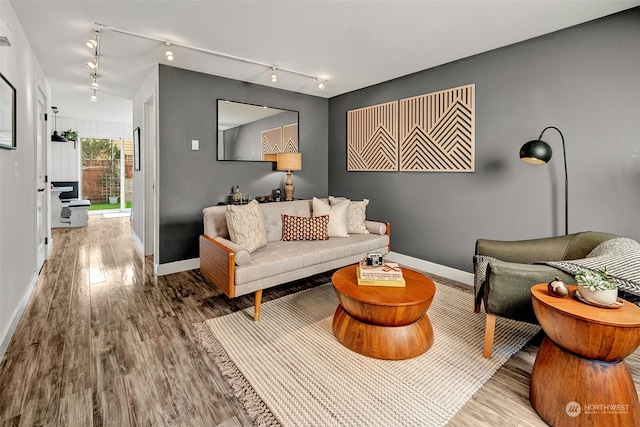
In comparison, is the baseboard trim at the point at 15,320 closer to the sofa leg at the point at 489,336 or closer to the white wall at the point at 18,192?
the white wall at the point at 18,192

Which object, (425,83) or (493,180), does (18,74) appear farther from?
(493,180)

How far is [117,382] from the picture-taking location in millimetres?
1869

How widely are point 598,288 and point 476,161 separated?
7.08 ft

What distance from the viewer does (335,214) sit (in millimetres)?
3822

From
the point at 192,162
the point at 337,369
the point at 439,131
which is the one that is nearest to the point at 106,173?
the point at 192,162

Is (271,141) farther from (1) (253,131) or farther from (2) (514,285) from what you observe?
(2) (514,285)

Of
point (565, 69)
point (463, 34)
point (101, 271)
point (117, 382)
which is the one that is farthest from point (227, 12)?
point (101, 271)

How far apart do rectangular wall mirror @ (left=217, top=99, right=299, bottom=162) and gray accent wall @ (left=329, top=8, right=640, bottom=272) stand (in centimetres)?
160

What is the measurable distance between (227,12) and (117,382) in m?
2.68

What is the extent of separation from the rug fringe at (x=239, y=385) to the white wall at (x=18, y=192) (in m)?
1.32

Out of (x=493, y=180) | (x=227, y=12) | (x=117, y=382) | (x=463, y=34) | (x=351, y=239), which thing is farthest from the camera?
(x=351, y=239)

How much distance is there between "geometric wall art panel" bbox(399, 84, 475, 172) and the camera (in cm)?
352

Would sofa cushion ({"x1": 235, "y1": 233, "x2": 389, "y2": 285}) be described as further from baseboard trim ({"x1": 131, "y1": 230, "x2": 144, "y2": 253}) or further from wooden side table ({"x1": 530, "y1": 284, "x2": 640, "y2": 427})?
baseboard trim ({"x1": 131, "y1": 230, "x2": 144, "y2": 253})

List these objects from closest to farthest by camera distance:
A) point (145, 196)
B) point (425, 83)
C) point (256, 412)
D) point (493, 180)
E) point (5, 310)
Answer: point (256, 412) < point (5, 310) < point (493, 180) < point (425, 83) < point (145, 196)
